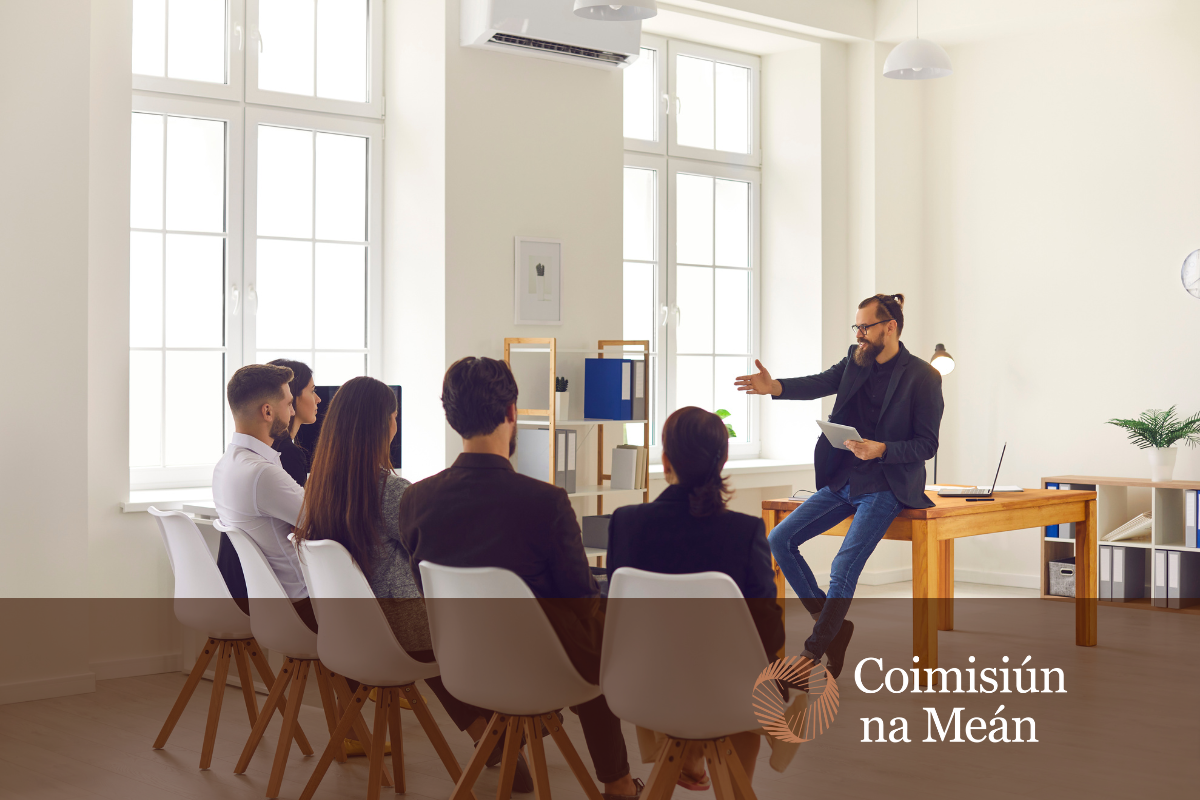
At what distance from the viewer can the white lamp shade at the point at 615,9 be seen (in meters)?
4.50

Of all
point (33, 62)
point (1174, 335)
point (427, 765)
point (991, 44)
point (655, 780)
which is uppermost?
point (991, 44)

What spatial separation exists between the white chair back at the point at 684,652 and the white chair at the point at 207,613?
154 centimetres

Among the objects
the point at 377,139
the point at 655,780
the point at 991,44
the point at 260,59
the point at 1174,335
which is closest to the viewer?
the point at 655,780

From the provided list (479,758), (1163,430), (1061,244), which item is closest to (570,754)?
(479,758)

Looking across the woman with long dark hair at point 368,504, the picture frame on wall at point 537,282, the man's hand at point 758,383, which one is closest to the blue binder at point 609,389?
the picture frame on wall at point 537,282

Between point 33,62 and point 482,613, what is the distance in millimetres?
3274

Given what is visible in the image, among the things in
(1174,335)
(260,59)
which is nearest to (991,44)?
(1174,335)

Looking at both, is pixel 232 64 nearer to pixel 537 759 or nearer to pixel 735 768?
pixel 537 759

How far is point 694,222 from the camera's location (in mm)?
7301

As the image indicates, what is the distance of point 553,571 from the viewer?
2.76 m

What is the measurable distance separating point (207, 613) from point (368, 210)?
285cm

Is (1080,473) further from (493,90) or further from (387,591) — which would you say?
(387,591)

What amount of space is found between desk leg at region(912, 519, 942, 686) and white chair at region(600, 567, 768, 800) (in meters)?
2.06

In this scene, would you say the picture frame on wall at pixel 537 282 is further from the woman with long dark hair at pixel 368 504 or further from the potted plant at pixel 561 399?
the woman with long dark hair at pixel 368 504
